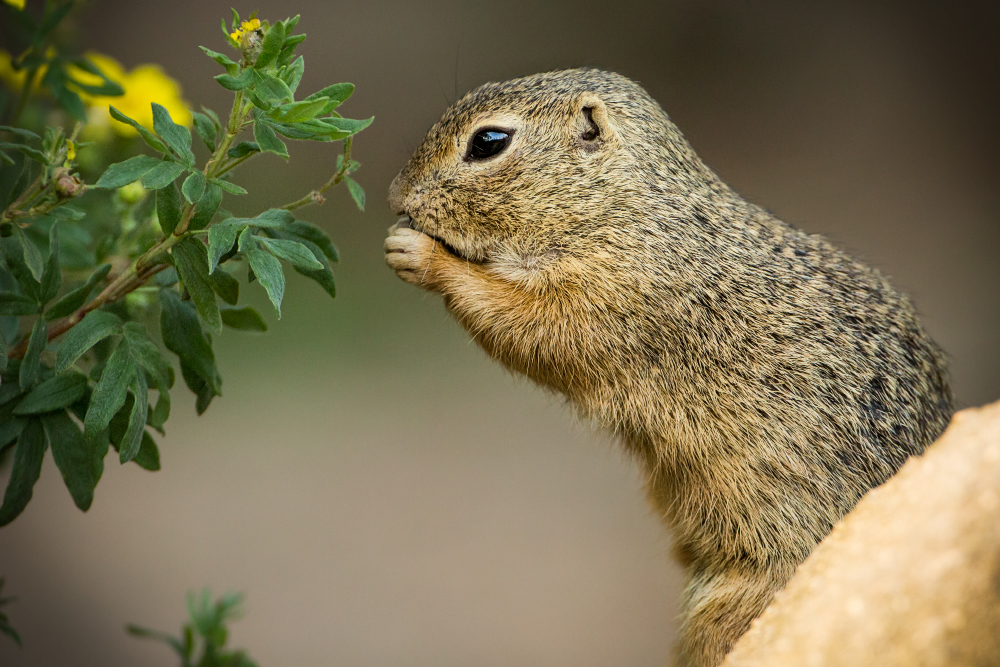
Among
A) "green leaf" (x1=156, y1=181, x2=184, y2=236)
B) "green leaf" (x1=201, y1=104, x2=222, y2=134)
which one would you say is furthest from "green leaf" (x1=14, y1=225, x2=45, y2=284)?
"green leaf" (x1=201, y1=104, x2=222, y2=134)

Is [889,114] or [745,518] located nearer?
[745,518]

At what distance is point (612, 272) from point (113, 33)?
4.49m

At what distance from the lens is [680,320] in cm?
191

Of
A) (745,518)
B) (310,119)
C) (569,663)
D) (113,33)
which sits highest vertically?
(113,33)

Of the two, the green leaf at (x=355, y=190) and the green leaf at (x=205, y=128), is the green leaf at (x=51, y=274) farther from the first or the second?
the green leaf at (x=355, y=190)

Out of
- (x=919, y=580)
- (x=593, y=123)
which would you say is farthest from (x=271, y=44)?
(x=919, y=580)

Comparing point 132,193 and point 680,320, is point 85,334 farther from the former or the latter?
point 680,320

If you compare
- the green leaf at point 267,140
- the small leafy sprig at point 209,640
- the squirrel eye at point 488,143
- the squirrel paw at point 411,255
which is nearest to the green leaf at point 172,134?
the green leaf at point 267,140

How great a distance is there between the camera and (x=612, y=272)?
1923mm

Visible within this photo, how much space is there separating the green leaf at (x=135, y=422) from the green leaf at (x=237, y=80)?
45cm

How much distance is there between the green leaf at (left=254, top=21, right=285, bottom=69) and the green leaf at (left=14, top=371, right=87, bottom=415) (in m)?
0.56

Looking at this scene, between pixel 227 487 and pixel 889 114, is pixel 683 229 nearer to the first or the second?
→ pixel 227 487

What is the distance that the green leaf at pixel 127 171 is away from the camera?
3.95 feet

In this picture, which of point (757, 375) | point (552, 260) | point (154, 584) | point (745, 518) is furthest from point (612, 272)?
point (154, 584)
